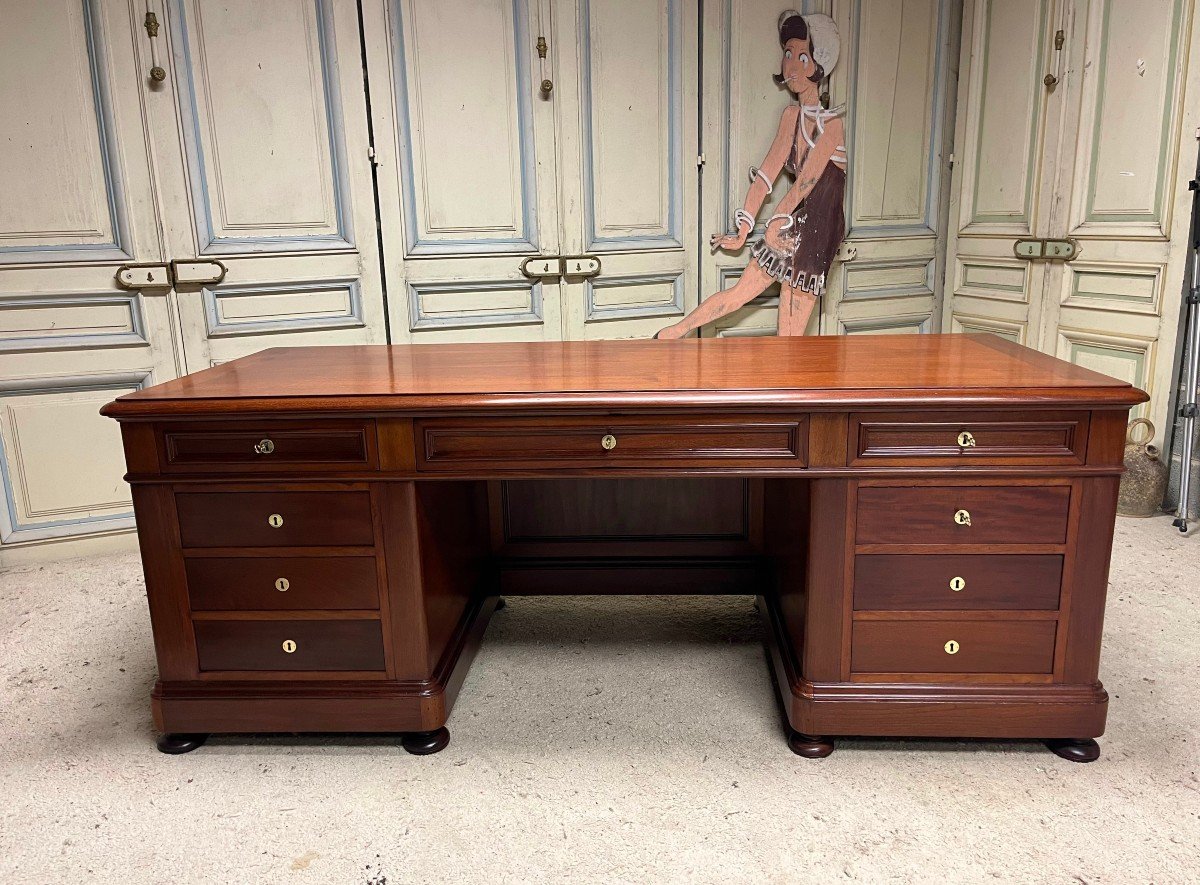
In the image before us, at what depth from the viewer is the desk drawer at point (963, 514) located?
1.72 metres

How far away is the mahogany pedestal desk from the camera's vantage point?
1.70 meters

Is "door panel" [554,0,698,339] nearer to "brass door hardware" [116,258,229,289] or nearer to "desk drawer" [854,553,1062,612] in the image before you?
"brass door hardware" [116,258,229,289]

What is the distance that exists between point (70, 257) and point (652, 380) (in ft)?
7.47

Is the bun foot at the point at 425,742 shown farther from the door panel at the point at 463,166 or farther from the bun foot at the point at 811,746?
the door panel at the point at 463,166

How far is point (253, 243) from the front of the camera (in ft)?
10.5

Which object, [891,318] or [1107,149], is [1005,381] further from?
[891,318]

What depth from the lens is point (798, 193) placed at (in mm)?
3627

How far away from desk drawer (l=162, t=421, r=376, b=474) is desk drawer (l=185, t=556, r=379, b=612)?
0.67ft

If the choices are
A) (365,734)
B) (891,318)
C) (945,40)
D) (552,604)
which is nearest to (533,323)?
(552,604)

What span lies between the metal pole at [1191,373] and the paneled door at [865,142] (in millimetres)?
1167

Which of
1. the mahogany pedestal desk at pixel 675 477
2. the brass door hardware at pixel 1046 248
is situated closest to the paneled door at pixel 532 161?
the brass door hardware at pixel 1046 248

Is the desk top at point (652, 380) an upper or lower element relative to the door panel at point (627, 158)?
lower

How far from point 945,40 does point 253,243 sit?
3.04 meters

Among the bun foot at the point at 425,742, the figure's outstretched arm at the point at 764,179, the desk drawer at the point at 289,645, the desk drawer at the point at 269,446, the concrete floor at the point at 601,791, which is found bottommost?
the concrete floor at the point at 601,791
